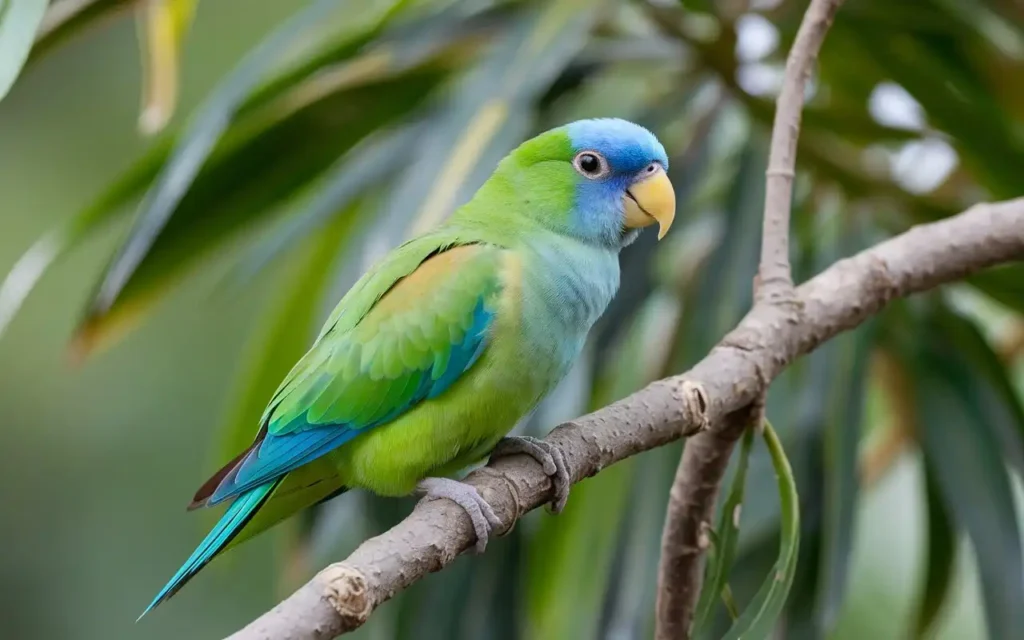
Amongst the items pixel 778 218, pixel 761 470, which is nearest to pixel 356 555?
pixel 778 218

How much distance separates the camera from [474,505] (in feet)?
2.77

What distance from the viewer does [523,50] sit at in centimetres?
145

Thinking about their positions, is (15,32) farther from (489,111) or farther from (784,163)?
(784,163)

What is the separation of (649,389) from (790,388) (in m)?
0.66

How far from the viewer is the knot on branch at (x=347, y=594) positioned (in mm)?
627

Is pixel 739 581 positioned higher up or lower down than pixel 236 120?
lower down

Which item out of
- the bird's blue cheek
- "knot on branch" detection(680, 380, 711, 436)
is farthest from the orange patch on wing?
"knot on branch" detection(680, 380, 711, 436)

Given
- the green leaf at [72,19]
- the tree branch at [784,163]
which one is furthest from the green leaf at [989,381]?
the green leaf at [72,19]

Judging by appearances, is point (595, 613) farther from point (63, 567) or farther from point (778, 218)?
point (63, 567)

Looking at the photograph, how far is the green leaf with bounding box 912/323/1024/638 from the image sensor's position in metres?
1.32

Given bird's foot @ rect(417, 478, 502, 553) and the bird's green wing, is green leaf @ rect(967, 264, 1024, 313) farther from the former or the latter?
bird's foot @ rect(417, 478, 502, 553)

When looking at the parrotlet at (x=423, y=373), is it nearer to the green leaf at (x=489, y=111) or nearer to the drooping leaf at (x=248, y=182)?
the green leaf at (x=489, y=111)

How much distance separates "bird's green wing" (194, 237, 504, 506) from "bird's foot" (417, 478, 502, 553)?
14 cm

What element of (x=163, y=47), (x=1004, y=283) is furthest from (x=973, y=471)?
(x=163, y=47)
